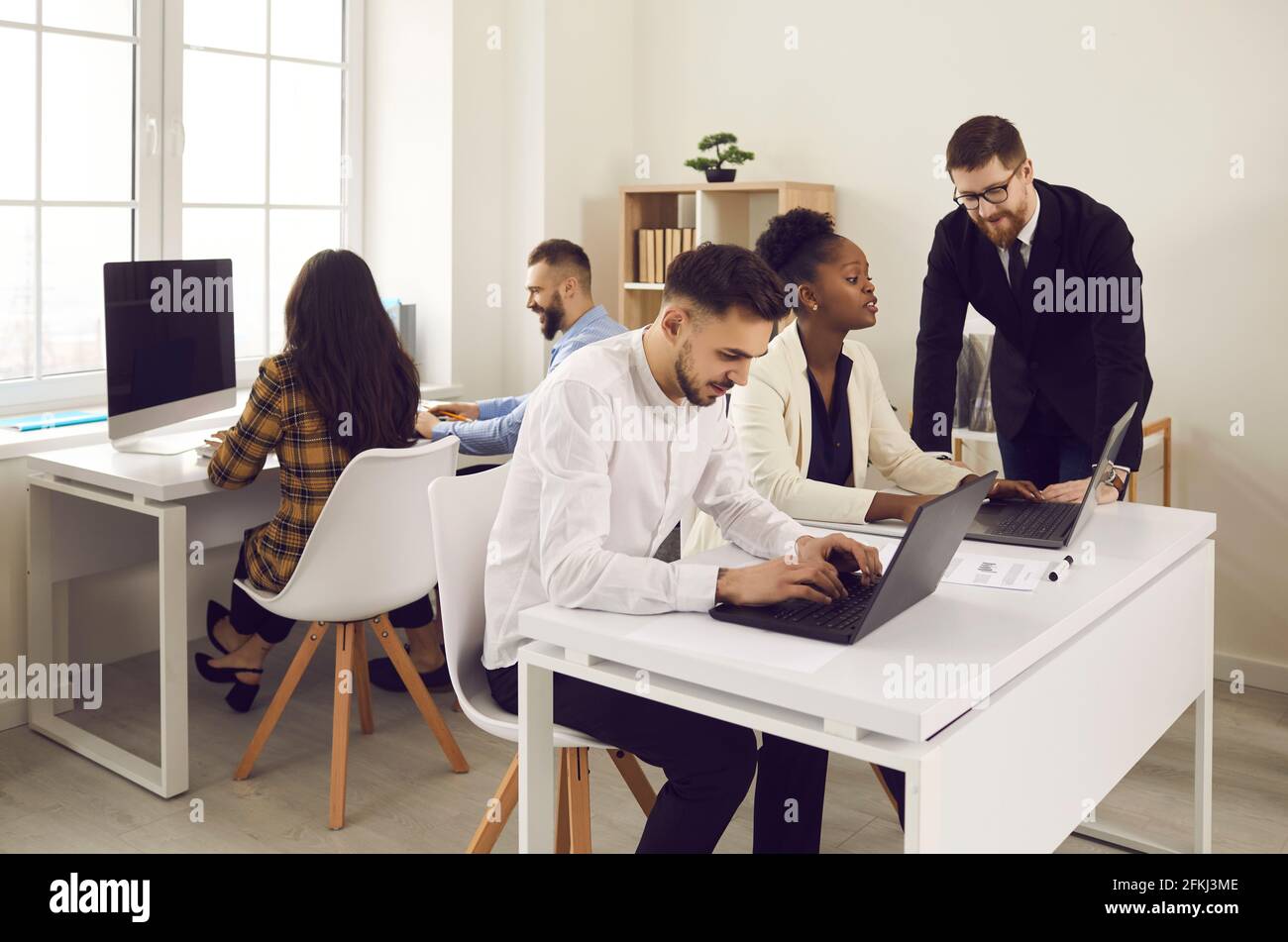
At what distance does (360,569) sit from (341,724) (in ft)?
1.17

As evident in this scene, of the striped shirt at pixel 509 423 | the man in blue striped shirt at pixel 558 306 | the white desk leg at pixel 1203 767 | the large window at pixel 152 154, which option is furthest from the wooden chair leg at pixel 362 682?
the white desk leg at pixel 1203 767

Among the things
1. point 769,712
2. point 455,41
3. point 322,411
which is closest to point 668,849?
point 769,712

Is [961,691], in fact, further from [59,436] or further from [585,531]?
[59,436]

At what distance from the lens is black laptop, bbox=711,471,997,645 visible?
1.65 meters

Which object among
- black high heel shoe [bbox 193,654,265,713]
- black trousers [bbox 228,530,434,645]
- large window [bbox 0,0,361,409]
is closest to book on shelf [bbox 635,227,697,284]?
large window [bbox 0,0,361,409]

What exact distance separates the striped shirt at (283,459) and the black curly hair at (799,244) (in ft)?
3.71

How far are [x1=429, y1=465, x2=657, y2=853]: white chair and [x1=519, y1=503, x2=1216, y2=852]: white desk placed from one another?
0.21 m

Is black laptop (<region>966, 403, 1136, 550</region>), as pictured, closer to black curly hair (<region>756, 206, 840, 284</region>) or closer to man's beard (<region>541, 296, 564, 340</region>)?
black curly hair (<region>756, 206, 840, 284</region>)

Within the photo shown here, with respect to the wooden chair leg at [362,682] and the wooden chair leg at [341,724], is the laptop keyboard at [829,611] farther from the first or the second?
the wooden chair leg at [362,682]

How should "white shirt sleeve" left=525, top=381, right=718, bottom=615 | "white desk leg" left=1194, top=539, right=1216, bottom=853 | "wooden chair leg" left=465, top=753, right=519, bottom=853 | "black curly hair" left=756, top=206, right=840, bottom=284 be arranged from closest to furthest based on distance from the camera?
"white shirt sleeve" left=525, top=381, right=718, bottom=615, "wooden chair leg" left=465, top=753, right=519, bottom=853, "white desk leg" left=1194, top=539, right=1216, bottom=853, "black curly hair" left=756, top=206, right=840, bottom=284

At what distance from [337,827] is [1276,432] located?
2874 millimetres

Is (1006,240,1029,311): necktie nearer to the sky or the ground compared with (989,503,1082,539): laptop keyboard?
nearer to the sky

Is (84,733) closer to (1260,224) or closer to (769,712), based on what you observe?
(769,712)

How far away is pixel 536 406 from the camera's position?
199cm
